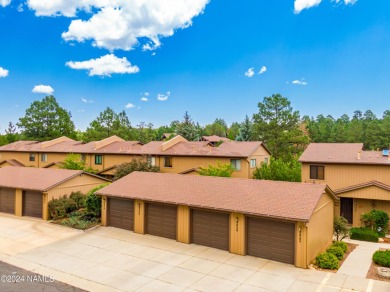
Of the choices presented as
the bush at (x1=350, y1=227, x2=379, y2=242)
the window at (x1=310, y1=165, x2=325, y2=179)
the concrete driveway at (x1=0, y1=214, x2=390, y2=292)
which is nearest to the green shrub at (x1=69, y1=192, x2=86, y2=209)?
the concrete driveway at (x1=0, y1=214, x2=390, y2=292)

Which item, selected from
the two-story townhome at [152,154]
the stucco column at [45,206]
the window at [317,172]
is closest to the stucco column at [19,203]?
the stucco column at [45,206]

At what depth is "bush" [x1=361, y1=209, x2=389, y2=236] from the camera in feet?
73.8

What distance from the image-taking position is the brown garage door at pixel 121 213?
21.7 m

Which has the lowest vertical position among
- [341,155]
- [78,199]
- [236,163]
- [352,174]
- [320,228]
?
[78,199]

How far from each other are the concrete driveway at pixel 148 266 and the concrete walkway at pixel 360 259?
826 millimetres

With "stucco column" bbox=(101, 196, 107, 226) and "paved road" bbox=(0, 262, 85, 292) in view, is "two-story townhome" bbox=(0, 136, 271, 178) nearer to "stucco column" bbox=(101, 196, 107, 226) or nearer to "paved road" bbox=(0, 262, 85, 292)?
"stucco column" bbox=(101, 196, 107, 226)

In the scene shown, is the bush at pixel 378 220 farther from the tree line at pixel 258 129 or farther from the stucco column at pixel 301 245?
the tree line at pixel 258 129

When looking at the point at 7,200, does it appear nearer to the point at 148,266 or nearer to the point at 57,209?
the point at 57,209

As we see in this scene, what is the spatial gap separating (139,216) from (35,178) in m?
12.5

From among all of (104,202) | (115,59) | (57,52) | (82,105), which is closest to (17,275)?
(104,202)

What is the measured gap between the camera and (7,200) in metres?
27.3

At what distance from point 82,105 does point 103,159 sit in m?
43.6

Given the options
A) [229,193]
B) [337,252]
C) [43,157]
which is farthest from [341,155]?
[43,157]

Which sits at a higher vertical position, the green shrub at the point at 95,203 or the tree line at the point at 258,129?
the tree line at the point at 258,129
